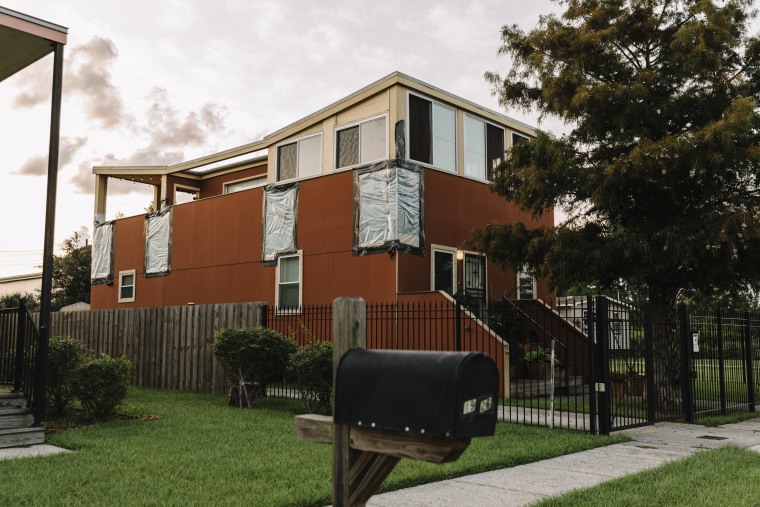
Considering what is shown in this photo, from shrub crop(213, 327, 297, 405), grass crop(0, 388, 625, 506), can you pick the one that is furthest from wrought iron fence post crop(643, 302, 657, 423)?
shrub crop(213, 327, 297, 405)

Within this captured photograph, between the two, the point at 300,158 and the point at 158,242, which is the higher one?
the point at 300,158

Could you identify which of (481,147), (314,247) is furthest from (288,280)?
(481,147)

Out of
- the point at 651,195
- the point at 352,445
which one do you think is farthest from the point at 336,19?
the point at 352,445

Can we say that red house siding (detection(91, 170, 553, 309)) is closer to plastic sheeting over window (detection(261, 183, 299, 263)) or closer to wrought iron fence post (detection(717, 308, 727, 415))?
plastic sheeting over window (detection(261, 183, 299, 263))

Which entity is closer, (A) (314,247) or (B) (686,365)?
(B) (686,365)

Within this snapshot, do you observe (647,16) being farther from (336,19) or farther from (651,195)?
(336,19)

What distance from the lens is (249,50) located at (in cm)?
1542

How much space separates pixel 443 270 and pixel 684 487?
10706 millimetres

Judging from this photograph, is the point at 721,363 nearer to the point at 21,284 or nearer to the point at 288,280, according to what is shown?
the point at 288,280

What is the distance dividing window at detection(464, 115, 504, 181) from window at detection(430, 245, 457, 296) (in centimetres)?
238

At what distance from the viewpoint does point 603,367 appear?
9906 mm

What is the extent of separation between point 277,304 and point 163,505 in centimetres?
1294

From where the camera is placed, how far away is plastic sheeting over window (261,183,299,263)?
18250 millimetres

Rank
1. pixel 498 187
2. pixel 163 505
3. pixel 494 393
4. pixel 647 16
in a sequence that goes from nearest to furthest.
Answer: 1. pixel 494 393
2. pixel 163 505
3. pixel 647 16
4. pixel 498 187
